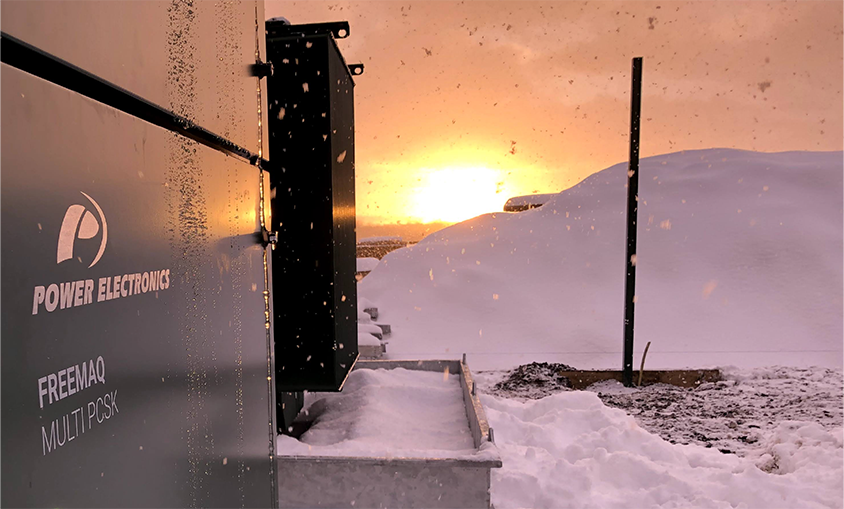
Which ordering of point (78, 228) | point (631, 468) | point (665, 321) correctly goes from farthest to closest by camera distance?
point (665, 321) < point (631, 468) < point (78, 228)

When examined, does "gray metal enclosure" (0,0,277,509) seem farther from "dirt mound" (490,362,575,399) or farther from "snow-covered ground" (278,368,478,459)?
"dirt mound" (490,362,575,399)

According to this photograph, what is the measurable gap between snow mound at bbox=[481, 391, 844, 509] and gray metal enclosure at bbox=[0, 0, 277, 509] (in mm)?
3045

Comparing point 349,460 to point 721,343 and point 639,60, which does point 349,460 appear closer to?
point 639,60

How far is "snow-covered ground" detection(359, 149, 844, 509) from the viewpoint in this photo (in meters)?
4.29

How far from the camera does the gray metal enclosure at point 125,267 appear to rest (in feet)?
2.25

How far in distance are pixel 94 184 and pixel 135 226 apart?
0.13 meters

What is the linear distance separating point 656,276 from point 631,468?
11145mm

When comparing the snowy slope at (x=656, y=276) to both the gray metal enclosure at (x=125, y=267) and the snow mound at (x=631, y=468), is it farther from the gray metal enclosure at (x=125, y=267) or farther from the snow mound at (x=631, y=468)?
the gray metal enclosure at (x=125, y=267)

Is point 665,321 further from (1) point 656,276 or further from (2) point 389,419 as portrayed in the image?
(2) point 389,419

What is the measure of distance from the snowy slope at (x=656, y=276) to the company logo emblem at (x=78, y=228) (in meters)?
8.88

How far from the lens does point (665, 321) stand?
38.6 feet

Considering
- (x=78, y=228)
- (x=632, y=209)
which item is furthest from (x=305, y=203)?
(x=632, y=209)

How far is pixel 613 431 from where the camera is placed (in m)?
4.95

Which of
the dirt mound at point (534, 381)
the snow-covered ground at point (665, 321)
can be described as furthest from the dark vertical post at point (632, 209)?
the dirt mound at point (534, 381)
